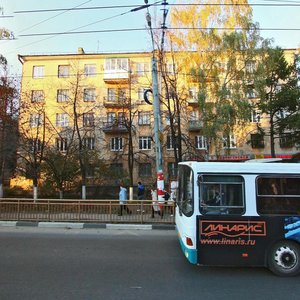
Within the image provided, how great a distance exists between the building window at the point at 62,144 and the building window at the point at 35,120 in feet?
7.12

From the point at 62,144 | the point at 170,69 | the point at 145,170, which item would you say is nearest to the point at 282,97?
the point at 170,69

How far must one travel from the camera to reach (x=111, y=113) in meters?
34.1

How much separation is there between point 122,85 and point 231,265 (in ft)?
96.4

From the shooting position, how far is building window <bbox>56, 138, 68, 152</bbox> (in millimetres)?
27669

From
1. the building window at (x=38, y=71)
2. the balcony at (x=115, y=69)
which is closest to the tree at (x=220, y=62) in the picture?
the balcony at (x=115, y=69)

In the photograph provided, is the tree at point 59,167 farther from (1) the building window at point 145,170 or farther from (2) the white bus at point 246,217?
(2) the white bus at point 246,217

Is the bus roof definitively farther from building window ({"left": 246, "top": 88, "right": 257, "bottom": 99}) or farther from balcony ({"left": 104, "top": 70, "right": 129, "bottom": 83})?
balcony ({"left": 104, "top": 70, "right": 129, "bottom": 83})

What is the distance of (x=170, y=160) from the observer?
36.2 m

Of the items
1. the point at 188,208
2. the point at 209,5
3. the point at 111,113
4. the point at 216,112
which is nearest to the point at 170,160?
the point at 111,113

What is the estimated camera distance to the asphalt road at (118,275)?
5.22m

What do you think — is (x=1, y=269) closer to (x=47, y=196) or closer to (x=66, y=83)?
(x=47, y=196)

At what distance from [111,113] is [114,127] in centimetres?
169

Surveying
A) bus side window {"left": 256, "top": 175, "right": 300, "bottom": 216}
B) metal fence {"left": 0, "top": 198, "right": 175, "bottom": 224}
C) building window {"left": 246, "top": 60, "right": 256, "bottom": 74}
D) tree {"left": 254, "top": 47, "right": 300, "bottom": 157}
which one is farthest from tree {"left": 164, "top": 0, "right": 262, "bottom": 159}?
bus side window {"left": 256, "top": 175, "right": 300, "bottom": 216}

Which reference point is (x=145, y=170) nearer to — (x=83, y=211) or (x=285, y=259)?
(x=83, y=211)
